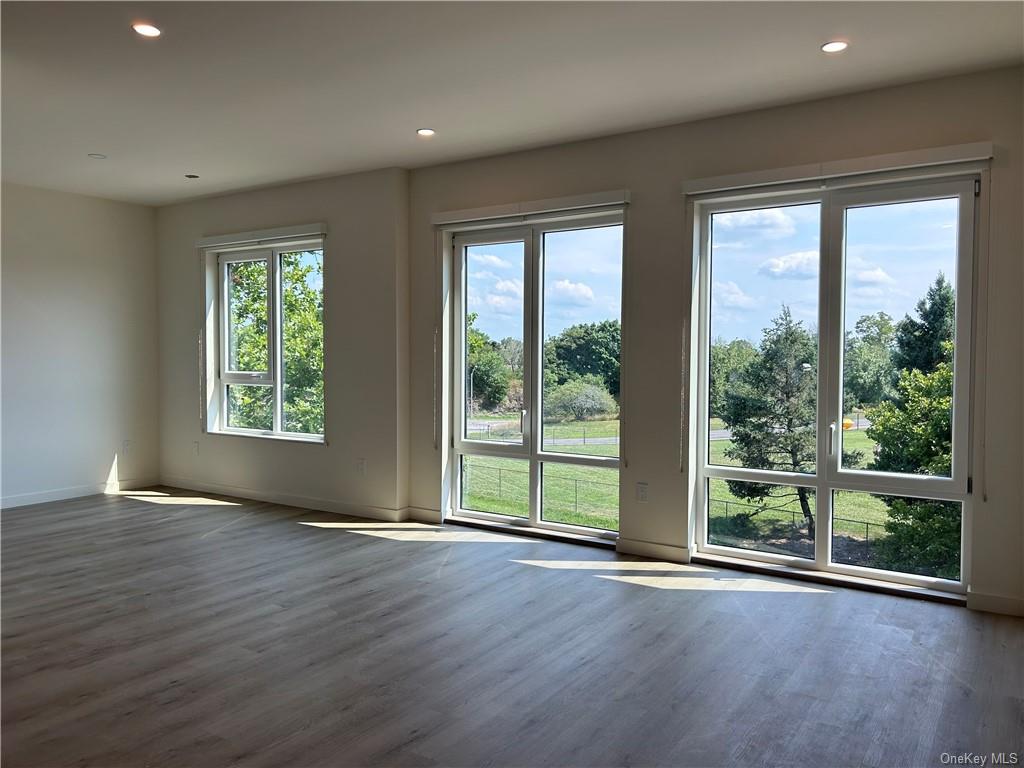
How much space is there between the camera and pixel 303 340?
6.29m

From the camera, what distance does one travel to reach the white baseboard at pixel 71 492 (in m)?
6.16

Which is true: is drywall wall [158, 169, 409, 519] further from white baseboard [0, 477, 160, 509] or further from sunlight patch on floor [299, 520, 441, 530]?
white baseboard [0, 477, 160, 509]

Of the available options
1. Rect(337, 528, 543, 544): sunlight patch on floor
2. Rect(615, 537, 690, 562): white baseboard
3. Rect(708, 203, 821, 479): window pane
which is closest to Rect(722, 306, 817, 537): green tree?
Rect(708, 203, 821, 479): window pane

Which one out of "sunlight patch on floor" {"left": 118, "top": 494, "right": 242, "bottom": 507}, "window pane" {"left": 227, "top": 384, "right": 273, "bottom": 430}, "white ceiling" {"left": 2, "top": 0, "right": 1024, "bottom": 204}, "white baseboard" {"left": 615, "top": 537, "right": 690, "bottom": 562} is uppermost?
"white ceiling" {"left": 2, "top": 0, "right": 1024, "bottom": 204}

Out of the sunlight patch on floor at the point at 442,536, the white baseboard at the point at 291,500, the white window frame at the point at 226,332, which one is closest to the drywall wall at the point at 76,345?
the white baseboard at the point at 291,500

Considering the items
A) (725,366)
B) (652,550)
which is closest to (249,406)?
(652,550)

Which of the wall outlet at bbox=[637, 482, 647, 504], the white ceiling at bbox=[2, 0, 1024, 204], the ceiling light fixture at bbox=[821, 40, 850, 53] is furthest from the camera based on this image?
the wall outlet at bbox=[637, 482, 647, 504]

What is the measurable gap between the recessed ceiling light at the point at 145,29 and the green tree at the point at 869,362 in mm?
3771

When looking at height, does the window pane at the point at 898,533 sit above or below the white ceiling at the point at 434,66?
below

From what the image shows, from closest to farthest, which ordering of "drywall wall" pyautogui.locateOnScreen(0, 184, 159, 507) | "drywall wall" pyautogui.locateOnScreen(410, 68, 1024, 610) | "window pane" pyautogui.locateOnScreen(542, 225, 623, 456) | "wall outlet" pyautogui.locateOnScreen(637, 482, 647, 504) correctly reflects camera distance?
"drywall wall" pyautogui.locateOnScreen(410, 68, 1024, 610), "wall outlet" pyautogui.locateOnScreen(637, 482, 647, 504), "window pane" pyautogui.locateOnScreen(542, 225, 623, 456), "drywall wall" pyautogui.locateOnScreen(0, 184, 159, 507)

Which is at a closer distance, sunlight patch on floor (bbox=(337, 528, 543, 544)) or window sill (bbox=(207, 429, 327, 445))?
sunlight patch on floor (bbox=(337, 528, 543, 544))

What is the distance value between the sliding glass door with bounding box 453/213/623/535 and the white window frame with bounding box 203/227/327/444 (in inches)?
52.6

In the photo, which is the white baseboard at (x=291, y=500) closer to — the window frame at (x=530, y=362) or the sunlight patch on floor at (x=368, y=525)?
the sunlight patch on floor at (x=368, y=525)

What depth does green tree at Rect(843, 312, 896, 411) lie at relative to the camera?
3.97 meters
